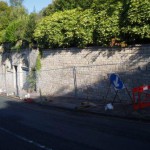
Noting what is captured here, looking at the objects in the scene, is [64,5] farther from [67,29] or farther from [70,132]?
[70,132]

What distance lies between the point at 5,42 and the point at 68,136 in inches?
874

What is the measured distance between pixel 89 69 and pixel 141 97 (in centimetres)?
420

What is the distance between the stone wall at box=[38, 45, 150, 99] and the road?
293cm

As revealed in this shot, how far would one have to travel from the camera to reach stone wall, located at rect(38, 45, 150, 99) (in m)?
17.1

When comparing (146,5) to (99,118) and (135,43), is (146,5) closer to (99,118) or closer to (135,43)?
(135,43)

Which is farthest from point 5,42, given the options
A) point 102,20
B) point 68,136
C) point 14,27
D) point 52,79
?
point 68,136

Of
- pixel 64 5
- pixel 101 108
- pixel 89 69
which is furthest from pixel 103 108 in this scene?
pixel 64 5

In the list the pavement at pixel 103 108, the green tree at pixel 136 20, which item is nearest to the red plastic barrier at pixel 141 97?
the pavement at pixel 103 108

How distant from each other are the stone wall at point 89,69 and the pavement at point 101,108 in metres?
0.84

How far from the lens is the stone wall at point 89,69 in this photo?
17.1 m

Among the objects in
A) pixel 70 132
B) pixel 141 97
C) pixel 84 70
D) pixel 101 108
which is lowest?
pixel 70 132

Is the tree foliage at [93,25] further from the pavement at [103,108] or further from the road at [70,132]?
the road at [70,132]

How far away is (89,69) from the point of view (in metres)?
20.2

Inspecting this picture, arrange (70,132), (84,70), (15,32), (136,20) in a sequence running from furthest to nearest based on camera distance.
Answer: (15,32)
(84,70)
(136,20)
(70,132)
